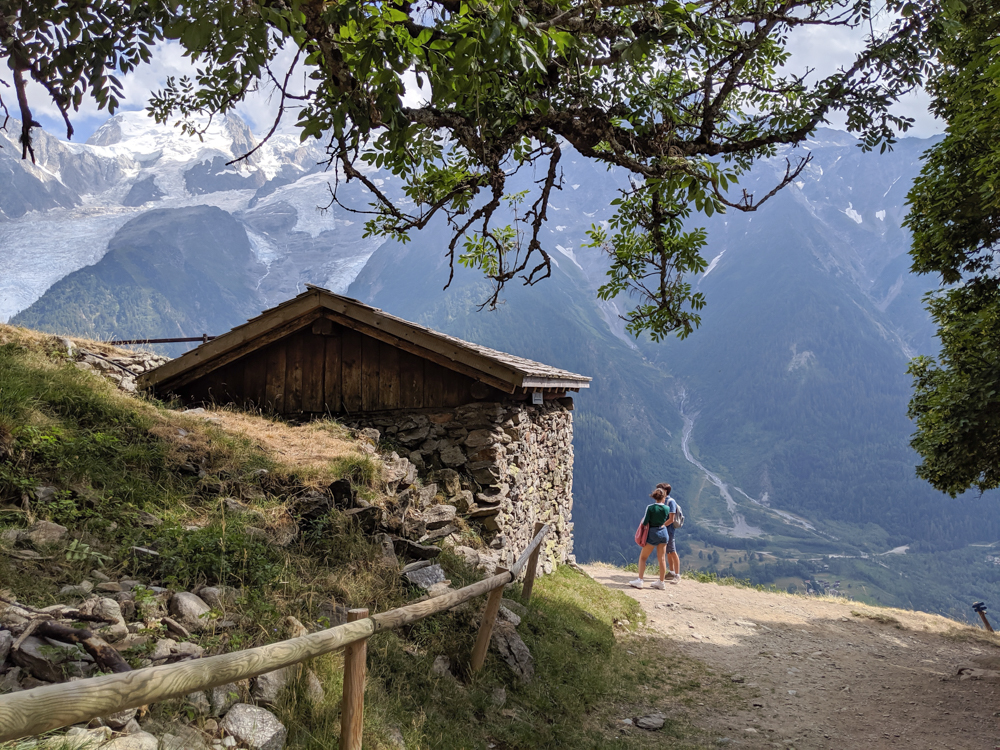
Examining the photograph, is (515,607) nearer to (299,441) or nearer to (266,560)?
(266,560)

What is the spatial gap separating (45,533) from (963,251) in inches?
460

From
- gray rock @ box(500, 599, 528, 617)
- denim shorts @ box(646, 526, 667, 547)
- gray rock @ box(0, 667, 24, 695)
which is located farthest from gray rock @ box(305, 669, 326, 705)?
denim shorts @ box(646, 526, 667, 547)

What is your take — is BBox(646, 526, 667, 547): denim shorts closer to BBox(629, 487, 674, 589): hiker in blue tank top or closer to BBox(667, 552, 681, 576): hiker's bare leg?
BBox(629, 487, 674, 589): hiker in blue tank top

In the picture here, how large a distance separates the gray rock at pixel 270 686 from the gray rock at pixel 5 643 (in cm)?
121

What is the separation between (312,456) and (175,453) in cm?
149

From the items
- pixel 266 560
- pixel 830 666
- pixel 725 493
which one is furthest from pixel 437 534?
pixel 725 493

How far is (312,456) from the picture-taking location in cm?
Answer: 669

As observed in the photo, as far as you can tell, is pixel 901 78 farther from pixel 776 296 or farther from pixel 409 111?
pixel 776 296

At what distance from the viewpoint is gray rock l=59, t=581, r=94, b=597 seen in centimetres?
336

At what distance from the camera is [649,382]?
199875 millimetres

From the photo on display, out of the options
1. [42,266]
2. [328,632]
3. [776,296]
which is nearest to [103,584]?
[328,632]

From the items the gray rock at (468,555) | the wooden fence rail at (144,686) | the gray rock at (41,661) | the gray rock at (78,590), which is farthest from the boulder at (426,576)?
the gray rock at (41,661)

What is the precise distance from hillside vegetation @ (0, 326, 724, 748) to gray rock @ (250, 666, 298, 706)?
0.28ft

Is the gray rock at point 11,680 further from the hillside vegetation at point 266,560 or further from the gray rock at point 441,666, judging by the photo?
the gray rock at point 441,666
